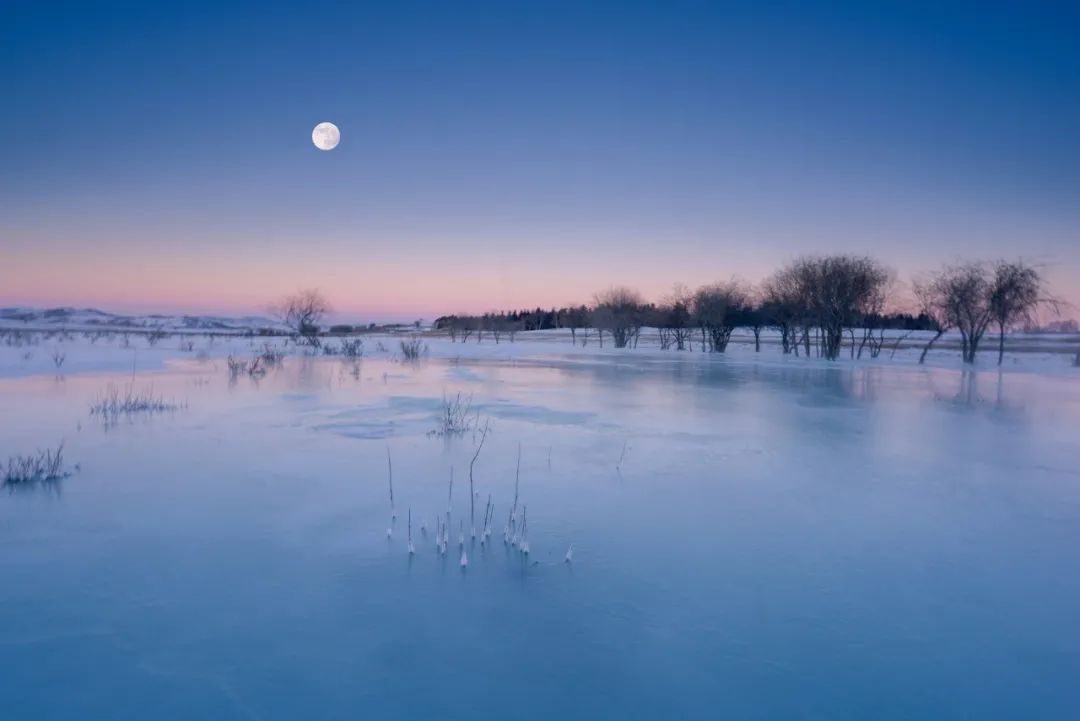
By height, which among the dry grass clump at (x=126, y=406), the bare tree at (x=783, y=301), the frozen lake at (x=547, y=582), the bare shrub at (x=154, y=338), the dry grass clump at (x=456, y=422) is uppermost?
the bare tree at (x=783, y=301)

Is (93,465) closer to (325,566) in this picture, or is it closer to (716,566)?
(325,566)

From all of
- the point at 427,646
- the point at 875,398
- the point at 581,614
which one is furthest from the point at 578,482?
the point at 875,398

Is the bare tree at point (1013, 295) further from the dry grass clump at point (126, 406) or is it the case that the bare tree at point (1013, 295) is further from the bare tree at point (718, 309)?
the dry grass clump at point (126, 406)

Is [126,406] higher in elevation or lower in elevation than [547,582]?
higher

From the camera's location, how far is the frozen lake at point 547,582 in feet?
9.04

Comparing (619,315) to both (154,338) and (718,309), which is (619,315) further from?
(154,338)

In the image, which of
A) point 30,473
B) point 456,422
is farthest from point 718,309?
point 30,473

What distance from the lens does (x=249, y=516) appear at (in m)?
5.03

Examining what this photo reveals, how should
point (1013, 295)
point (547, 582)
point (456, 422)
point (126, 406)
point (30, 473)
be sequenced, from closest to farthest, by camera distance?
1. point (547, 582)
2. point (30, 473)
3. point (456, 422)
4. point (126, 406)
5. point (1013, 295)

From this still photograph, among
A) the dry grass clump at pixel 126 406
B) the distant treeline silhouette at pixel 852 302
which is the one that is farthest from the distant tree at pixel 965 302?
the dry grass clump at pixel 126 406

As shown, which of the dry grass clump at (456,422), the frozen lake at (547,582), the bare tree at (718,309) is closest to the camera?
the frozen lake at (547,582)

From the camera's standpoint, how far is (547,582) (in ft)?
12.7

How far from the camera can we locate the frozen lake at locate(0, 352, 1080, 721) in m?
2.75

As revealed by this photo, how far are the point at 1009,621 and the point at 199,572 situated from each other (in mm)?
4802
